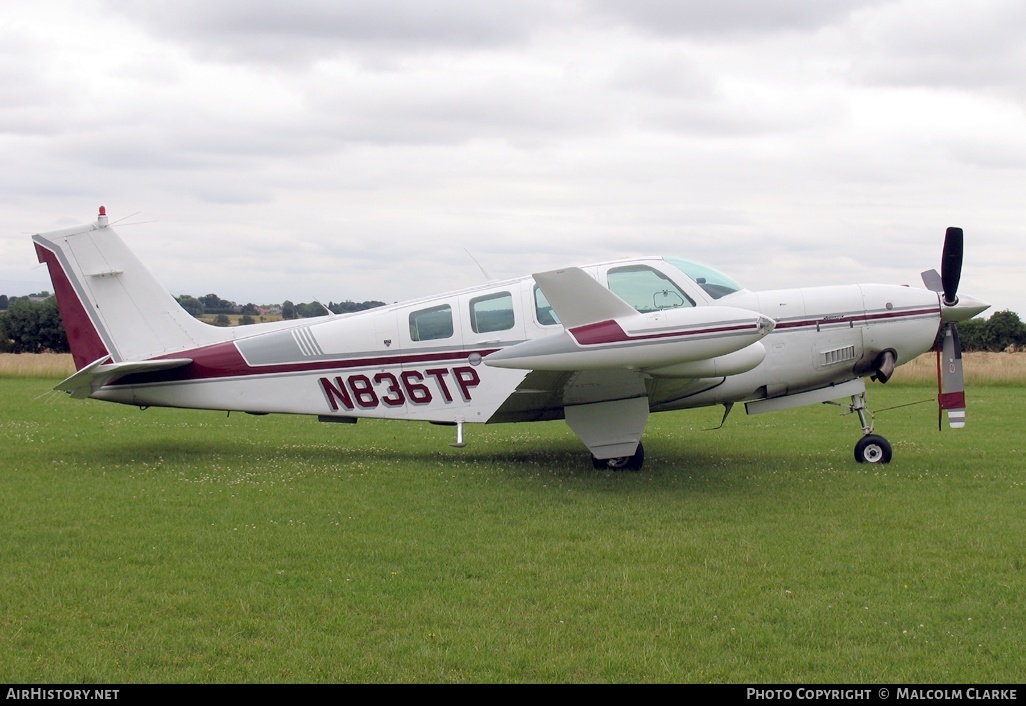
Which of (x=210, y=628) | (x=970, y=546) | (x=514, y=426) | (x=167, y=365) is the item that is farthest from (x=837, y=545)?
(x=514, y=426)

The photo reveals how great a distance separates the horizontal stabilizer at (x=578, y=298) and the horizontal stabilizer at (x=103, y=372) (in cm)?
531

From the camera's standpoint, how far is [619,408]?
35.5ft

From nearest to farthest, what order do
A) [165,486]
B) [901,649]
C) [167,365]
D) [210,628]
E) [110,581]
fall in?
[901,649], [210,628], [110,581], [165,486], [167,365]

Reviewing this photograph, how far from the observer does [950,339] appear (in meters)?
11.6

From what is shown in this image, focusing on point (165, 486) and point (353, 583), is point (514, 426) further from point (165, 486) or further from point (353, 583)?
point (353, 583)

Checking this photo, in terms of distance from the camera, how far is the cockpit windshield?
11.1 m

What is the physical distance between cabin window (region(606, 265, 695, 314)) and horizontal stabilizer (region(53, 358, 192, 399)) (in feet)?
18.4

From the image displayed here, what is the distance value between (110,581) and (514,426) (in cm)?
1133

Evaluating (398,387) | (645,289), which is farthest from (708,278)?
(398,387)

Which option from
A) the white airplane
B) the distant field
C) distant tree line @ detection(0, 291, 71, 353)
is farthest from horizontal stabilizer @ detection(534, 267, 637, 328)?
distant tree line @ detection(0, 291, 71, 353)

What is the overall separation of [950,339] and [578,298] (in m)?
5.39

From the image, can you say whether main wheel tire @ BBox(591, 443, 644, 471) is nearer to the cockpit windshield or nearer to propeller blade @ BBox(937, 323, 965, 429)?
the cockpit windshield

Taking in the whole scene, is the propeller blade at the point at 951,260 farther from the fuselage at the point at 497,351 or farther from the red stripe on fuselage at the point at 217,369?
the red stripe on fuselage at the point at 217,369
